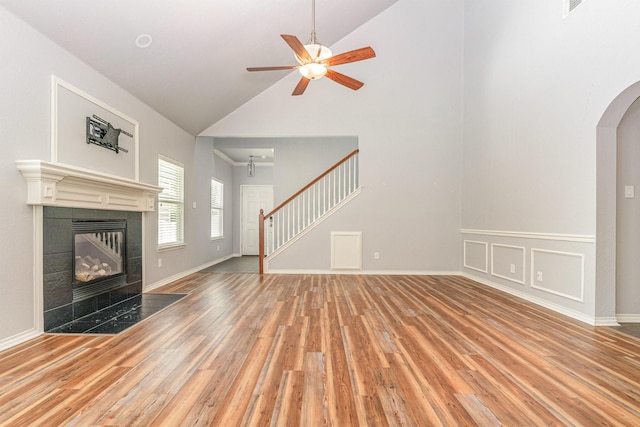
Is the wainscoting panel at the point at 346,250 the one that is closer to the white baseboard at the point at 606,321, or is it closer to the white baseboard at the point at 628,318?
the white baseboard at the point at 606,321

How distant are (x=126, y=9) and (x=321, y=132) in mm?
3693

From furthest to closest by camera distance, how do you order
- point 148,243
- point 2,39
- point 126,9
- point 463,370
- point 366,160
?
1. point 366,160
2. point 148,243
3. point 126,9
4. point 2,39
5. point 463,370

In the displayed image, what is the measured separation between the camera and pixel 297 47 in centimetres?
311

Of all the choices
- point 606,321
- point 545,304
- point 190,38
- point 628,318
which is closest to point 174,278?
point 190,38

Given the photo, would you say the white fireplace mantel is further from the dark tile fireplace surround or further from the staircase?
the staircase

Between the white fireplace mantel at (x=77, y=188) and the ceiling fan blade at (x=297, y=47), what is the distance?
2.35 metres

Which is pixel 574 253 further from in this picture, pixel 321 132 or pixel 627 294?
pixel 321 132

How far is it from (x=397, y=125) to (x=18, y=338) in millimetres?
5931

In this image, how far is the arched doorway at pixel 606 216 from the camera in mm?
3164

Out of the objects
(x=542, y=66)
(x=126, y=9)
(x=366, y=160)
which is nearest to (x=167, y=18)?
(x=126, y=9)

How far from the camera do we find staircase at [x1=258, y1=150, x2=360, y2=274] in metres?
6.11

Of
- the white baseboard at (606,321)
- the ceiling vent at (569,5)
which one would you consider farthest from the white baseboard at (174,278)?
the ceiling vent at (569,5)

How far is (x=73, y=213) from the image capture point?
3229 mm

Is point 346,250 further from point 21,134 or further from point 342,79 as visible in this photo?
point 21,134
